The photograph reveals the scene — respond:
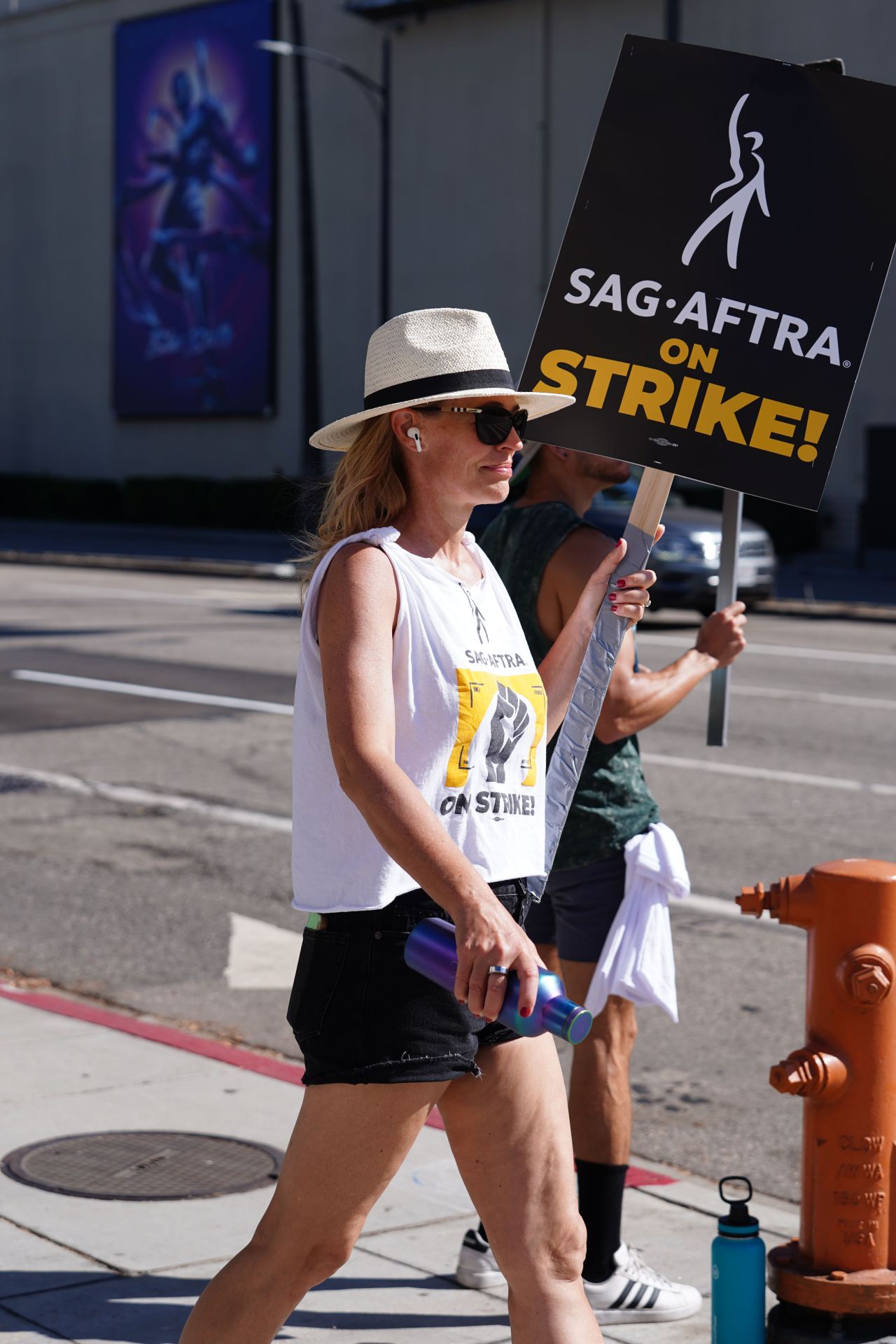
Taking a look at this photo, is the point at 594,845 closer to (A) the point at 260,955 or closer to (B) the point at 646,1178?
(B) the point at 646,1178

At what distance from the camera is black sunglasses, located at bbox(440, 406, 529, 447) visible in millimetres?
2959

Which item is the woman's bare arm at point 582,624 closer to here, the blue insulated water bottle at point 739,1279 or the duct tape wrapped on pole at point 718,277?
the duct tape wrapped on pole at point 718,277

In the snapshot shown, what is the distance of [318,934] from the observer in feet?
9.45

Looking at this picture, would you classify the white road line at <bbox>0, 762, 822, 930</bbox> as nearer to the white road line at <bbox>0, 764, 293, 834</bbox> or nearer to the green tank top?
the white road line at <bbox>0, 764, 293, 834</bbox>

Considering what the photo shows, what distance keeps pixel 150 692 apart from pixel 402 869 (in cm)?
1091

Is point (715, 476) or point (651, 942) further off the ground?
point (715, 476)

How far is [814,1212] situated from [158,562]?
2547 cm

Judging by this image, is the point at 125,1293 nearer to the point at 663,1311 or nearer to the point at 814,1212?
the point at 663,1311

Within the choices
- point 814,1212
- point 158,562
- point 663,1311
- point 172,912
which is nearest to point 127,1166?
point 663,1311

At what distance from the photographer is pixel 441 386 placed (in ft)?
9.62

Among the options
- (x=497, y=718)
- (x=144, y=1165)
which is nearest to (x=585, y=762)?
(x=497, y=718)

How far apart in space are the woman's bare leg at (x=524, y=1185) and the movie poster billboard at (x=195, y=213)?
35257 millimetres

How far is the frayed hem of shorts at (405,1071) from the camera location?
2807 millimetres

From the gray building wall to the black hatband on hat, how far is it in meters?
26.2
